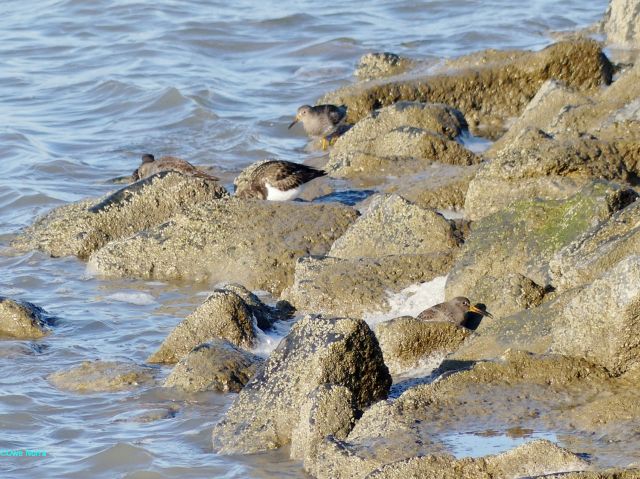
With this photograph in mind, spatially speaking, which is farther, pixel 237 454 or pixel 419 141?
pixel 419 141

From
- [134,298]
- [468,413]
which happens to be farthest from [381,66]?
[468,413]

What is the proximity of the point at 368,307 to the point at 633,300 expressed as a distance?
2.56 meters

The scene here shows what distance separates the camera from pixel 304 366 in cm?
536

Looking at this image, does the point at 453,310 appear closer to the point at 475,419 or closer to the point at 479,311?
the point at 479,311

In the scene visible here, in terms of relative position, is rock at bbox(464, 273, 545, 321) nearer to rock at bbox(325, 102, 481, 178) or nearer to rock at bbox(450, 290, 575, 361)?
rock at bbox(450, 290, 575, 361)

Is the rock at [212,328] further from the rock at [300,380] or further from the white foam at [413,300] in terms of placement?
the rock at [300,380]

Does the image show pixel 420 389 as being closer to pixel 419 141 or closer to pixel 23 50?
pixel 419 141

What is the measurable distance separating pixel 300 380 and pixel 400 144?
4.90 m

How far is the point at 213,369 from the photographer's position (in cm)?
617

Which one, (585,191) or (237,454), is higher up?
(585,191)

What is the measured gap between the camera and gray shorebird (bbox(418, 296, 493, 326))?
6379 millimetres

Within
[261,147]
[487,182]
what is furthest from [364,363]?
[261,147]

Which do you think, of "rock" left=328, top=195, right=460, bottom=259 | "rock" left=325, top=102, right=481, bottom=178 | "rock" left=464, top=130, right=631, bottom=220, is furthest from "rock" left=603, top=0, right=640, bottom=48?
"rock" left=328, top=195, right=460, bottom=259

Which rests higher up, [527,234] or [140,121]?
[527,234]
